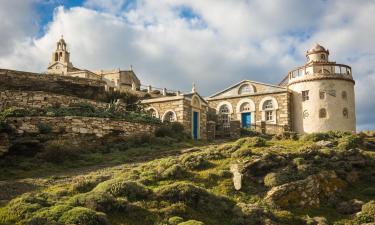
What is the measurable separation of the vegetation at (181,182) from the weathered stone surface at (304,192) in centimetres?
19

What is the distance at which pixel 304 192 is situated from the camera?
18734mm

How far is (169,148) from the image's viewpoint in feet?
89.9

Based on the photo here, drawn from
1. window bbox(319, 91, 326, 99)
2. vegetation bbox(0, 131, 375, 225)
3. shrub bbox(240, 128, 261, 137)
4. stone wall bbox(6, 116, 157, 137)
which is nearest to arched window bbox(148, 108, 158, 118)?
shrub bbox(240, 128, 261, 137)

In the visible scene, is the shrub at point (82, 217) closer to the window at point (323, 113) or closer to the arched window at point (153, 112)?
the arched window at point (153, 112)

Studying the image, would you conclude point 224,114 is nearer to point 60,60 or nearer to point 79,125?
point 79,125

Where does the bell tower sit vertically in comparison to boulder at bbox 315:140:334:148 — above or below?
above

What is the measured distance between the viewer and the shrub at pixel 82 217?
44.4 feet

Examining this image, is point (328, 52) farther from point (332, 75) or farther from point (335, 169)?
point (335, 169)

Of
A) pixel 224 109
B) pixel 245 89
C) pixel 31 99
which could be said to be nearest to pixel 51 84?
pixel 31 99

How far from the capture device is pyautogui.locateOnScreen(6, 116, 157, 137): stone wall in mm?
25328

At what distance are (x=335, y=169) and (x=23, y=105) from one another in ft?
59.2

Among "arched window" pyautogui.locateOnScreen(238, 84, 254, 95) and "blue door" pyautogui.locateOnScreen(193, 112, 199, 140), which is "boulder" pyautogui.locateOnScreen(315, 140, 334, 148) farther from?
"arched window" pyautogui.locateOnScreen(238, 84, 254, 95)

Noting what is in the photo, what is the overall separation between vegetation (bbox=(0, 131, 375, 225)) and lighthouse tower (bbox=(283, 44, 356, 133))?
Answer: 29.1 ft

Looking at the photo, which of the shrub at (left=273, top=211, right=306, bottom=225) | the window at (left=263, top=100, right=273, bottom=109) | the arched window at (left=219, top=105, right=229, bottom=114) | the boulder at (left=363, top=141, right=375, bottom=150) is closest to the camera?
the shrub at (left=273, top=211, right=306, bottom=225)
